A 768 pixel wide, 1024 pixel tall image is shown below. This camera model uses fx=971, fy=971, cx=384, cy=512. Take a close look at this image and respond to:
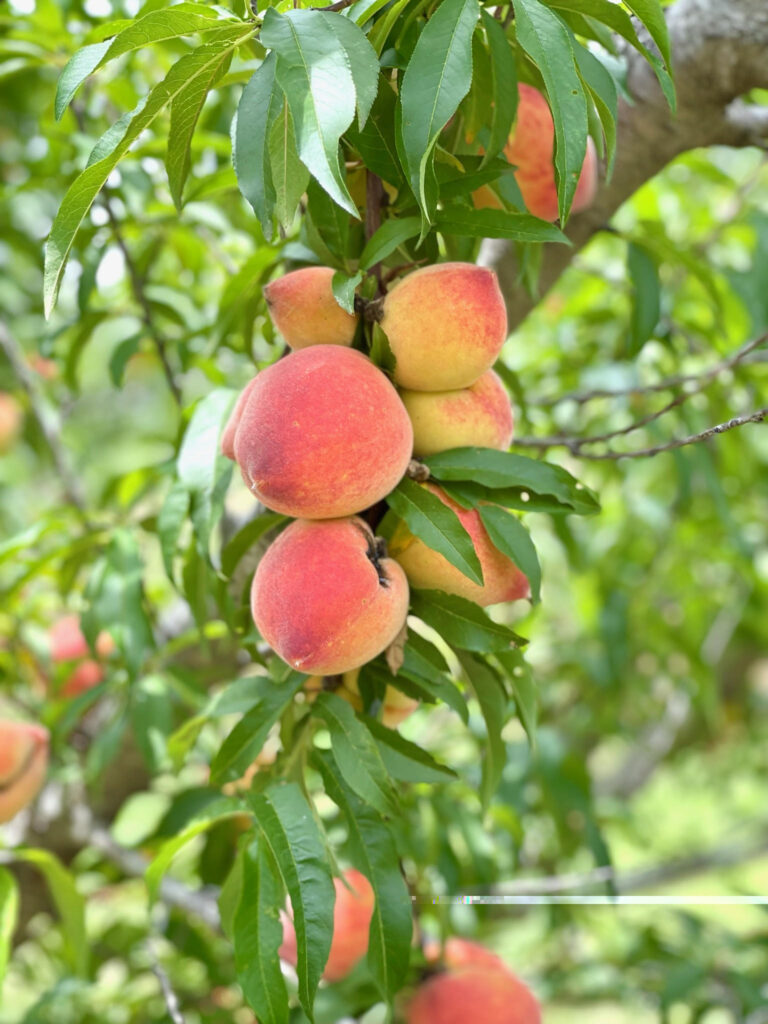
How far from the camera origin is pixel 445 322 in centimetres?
48

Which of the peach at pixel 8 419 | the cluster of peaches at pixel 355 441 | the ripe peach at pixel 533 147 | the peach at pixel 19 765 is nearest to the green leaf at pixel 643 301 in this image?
the ripe peach at pixel 533 147

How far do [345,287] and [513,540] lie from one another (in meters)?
0.15

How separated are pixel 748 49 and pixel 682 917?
2.97 feet

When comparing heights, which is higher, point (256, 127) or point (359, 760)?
point (256, 127)

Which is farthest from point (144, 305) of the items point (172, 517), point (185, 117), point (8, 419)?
point (8, 419)

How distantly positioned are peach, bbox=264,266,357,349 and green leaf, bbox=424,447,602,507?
84 mm

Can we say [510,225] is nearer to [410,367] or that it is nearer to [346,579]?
[410,367]

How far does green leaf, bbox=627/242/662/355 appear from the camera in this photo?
798 millimetres

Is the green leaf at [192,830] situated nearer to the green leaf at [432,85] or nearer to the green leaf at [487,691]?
the green leaf at [487,691]

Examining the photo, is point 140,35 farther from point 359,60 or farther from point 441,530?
point 441,530

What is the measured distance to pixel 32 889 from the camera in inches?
41.8

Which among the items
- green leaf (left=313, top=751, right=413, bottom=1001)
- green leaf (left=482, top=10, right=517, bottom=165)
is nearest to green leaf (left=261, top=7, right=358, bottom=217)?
green leaf (left=482, top=10, right=517, bottom=165)

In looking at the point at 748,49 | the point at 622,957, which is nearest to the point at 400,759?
the point at 748,49

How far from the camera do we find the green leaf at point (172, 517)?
Result: 62 centimetres
